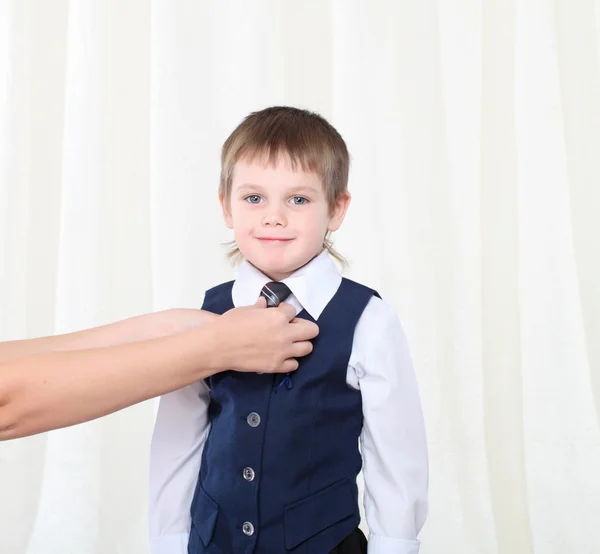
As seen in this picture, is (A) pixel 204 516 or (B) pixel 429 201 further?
(B) pixel 429 201

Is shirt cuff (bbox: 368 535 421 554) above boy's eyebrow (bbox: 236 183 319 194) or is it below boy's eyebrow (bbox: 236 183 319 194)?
below

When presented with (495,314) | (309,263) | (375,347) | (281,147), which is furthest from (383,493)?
(495,314)

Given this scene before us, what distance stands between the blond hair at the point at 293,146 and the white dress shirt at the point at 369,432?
12 centimetres

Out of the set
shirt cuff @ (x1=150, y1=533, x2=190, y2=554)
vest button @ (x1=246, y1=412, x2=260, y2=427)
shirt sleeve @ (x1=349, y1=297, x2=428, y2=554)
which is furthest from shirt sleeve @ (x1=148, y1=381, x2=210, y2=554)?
shirt sleeve @ (x1=349, y1=297, x2=428, y2=554)

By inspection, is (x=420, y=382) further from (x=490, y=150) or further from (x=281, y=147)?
(x=281, y=147)

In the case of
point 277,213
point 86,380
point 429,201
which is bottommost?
point 86,380

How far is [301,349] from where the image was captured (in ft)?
3.75

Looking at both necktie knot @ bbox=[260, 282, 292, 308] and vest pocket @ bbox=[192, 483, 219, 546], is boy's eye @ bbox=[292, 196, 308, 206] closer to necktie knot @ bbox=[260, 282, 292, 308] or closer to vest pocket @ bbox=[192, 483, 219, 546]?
necktie knot @ bbox=[260, 282, 292, 308]

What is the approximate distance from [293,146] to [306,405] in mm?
359

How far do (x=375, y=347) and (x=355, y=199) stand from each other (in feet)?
2.99

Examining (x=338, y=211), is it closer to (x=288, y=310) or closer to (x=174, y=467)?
(x=288, y=310)

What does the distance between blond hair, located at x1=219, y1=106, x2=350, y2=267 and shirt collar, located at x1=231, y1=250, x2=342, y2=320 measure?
0.31 feet

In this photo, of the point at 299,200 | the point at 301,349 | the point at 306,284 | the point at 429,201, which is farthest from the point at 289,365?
the point at 429,201

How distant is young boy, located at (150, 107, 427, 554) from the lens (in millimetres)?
1159
